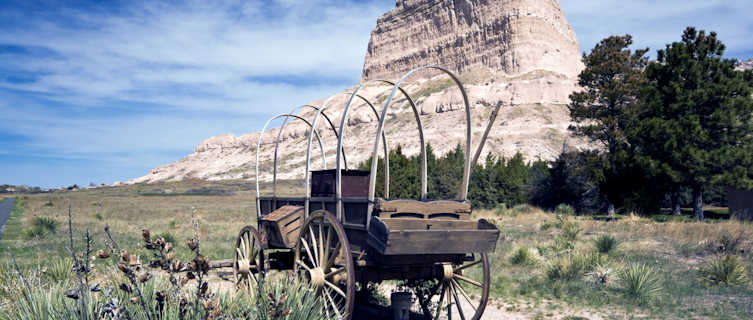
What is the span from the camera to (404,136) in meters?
99.4

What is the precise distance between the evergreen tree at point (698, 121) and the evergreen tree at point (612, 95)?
2576mm

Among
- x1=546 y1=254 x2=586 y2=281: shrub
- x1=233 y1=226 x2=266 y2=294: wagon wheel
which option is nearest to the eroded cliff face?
x1=546 y1=254 x2=586 y2=281: shrub

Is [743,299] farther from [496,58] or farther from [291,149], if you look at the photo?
[496,58]

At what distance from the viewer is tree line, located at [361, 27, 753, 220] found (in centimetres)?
2430

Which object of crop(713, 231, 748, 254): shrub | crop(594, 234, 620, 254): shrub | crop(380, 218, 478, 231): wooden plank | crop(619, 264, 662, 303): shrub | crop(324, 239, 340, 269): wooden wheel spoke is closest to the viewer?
crop(380, 218, 478, 231): wooden plank

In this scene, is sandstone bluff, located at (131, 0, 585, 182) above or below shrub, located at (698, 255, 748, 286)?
above

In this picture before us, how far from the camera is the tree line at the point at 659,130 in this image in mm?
24297

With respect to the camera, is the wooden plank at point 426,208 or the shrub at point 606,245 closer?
the wooden plank at point 426,208

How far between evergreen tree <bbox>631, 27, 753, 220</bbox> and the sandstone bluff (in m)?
51.9

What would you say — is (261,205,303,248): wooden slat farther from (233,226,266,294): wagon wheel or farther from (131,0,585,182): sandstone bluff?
(131,0,585,182): sandstone bluff

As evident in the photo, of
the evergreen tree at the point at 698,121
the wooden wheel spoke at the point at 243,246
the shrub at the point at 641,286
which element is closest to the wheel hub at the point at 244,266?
the wooden wheel spoke at the point at 243,246

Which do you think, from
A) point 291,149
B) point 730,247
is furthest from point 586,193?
point 291,149

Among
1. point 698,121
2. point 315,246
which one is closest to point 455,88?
point 698,121

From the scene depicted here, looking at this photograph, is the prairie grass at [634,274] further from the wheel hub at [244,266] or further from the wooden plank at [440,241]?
the wheel hub at [244,266]
